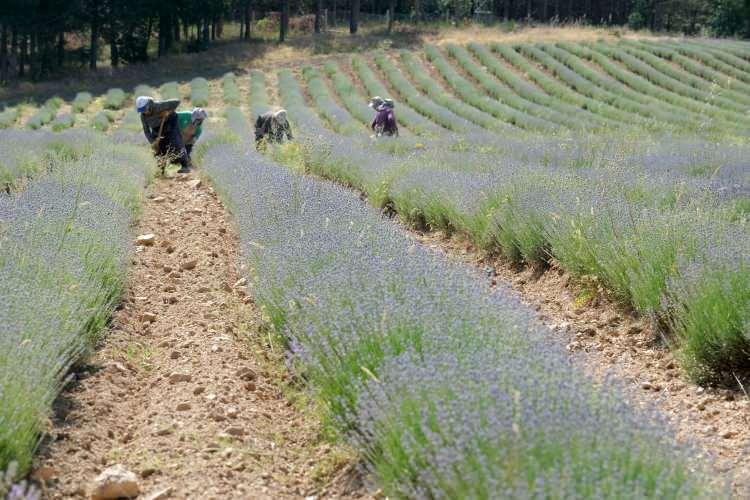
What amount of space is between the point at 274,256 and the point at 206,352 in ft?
1.96

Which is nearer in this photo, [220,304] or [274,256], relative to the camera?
[274,256]

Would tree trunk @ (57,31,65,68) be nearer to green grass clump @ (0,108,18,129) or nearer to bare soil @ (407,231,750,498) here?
green grass clump @ (0,108,18,129)

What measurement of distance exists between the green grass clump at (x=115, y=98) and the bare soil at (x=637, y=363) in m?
18.7

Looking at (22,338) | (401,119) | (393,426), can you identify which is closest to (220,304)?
(22,338)

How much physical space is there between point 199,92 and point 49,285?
21.1 m

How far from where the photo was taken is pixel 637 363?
169 inches

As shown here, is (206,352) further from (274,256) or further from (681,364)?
(681,364)

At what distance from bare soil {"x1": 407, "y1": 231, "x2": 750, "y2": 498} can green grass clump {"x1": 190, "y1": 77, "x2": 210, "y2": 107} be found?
17.6 m

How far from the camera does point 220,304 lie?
17.5 feet

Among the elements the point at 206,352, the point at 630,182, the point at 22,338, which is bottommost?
the point at 206,352

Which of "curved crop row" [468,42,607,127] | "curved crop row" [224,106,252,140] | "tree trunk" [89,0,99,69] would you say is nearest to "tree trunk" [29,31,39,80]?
"tree trunk" [89,0,99,69]

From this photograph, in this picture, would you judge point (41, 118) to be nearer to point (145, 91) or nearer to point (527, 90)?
point (145, 91)

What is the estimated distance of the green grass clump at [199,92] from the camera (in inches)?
910

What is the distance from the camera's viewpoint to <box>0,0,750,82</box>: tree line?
101 feet
